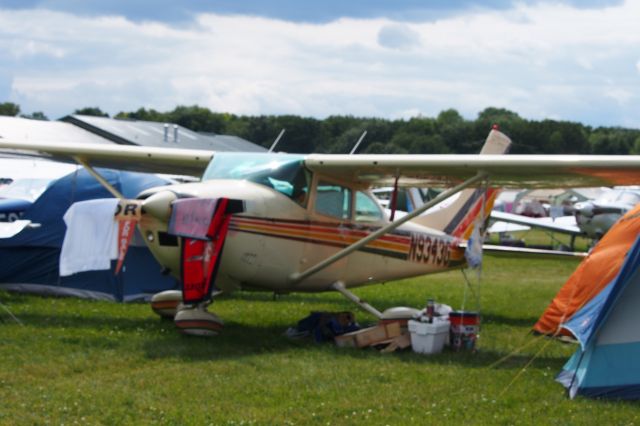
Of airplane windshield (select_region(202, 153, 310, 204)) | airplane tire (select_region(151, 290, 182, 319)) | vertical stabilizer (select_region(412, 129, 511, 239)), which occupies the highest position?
airplane windshield (select_region(202, 153, 310, 204))

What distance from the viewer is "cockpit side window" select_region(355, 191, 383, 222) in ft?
36.5

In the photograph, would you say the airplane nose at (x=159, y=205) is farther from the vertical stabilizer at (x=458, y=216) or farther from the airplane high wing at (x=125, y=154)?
the vertical stabilizer at (x=458, y=216)

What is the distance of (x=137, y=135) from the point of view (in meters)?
46.2

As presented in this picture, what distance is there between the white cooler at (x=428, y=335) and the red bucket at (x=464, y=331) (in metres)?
0.11

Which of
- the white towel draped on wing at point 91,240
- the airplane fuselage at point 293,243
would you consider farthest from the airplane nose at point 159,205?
the white towel draped on wing at point 91,240

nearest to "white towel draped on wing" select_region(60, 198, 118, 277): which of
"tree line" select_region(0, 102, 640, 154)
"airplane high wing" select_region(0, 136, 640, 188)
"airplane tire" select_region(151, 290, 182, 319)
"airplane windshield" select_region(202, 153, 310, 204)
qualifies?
"airplane windshield" select_region(202, 153, 310, 204)

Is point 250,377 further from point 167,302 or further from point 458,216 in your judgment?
point 458,216

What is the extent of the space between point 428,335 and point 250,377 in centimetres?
239

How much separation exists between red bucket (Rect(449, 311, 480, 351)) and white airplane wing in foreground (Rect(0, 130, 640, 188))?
1.63 metres

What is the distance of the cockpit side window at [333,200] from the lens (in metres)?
10.6

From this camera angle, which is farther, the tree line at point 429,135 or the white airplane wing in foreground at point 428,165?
the tree line at point 429,135

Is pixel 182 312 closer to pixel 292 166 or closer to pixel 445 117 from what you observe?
pixel 292 166

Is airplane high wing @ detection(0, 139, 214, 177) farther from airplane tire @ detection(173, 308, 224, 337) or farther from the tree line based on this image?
the tree line

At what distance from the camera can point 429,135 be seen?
241 ft
